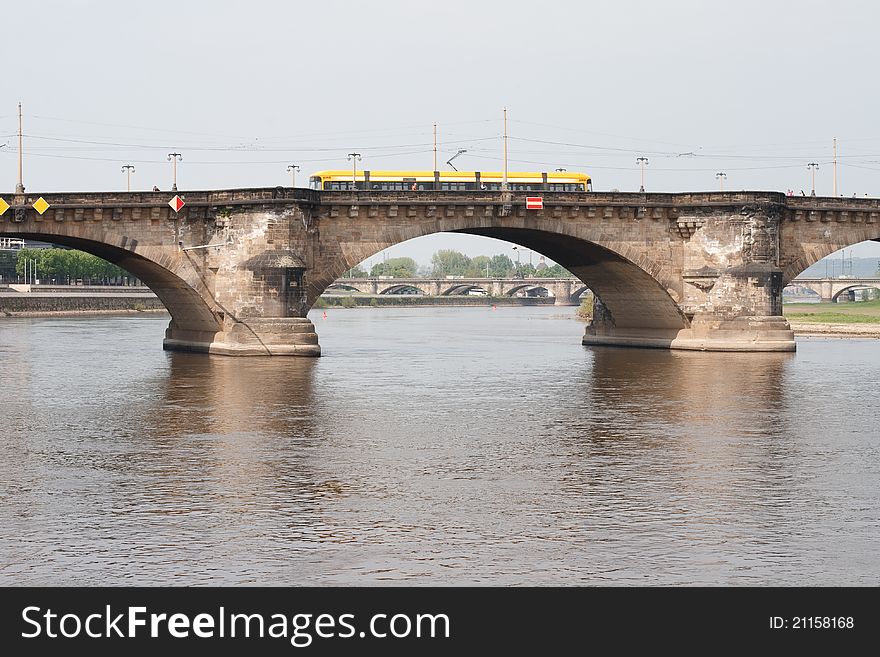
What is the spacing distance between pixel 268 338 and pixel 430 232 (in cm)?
1076

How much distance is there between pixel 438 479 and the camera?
2634cm

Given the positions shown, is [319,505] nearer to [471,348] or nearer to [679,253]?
[679,253]

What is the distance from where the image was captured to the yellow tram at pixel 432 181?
240 ft

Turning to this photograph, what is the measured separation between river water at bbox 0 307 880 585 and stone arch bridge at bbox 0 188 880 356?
29.3 ft

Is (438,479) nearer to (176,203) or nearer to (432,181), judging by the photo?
(176,203)

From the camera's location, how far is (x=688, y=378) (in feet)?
172

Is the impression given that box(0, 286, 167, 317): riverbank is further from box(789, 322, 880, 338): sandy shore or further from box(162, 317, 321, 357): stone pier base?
box(789, 322, 880, 338): sandy shore

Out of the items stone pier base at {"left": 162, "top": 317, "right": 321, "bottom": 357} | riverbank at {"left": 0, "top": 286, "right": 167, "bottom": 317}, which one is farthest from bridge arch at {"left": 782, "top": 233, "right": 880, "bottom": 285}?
riverbank at {"left": 0, "top": 286, "right": 167, "bottom": 317}

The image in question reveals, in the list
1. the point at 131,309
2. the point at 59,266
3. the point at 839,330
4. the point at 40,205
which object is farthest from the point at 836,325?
the point at 59,266

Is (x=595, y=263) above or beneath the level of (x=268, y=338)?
above

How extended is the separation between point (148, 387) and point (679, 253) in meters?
33.9

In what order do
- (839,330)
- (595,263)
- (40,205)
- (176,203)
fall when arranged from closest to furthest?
(40,205) < (176,203) < (595,263) < (839,330)

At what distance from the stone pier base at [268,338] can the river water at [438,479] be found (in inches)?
308
